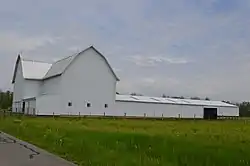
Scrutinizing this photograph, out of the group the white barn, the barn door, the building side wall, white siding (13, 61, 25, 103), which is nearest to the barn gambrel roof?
the white barn

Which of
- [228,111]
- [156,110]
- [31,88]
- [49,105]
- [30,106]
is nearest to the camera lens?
[49,105]

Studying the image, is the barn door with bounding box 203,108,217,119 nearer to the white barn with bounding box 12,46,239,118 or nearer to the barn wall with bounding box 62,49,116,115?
the white barn with bounding box 12,46,239,118

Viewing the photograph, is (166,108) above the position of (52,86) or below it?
below

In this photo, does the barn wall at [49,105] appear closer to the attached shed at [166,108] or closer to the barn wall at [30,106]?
the barn wall at [30,106]

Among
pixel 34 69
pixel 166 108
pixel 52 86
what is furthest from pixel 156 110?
pixel 34 69

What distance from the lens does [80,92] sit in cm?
5331

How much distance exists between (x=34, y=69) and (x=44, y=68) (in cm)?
168

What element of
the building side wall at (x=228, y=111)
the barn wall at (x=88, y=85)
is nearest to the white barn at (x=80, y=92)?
the barn wall at (x=88, y=85)

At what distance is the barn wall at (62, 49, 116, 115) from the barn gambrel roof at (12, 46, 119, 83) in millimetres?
497

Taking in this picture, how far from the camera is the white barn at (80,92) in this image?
171 ft

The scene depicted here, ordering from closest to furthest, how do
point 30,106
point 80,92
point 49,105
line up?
point 49,105
point 80,92
point 30,106

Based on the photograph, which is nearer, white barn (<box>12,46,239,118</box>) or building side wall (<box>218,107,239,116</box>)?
white barn (<box>12,46,239,118</box>)

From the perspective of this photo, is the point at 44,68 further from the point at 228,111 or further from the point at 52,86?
the point at 228,111

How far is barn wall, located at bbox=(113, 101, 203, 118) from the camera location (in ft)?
188
